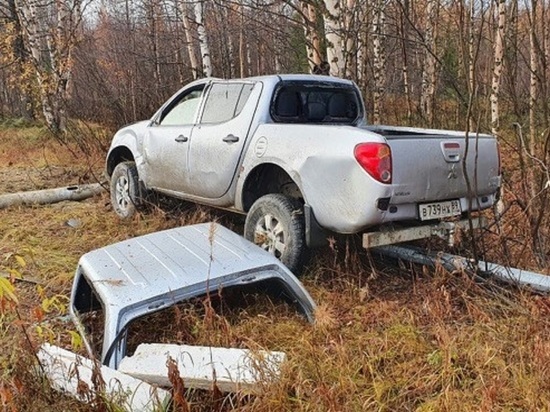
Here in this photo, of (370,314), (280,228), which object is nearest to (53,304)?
(280,228)

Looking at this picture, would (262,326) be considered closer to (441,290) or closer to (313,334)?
(313,334)

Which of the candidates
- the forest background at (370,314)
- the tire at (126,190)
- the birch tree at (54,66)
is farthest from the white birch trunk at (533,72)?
A: the birch tree at (54,66)

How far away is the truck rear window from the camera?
4961 mm

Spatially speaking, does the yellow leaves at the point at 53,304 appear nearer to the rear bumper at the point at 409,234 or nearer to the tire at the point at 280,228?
the tire at the point at 280,228

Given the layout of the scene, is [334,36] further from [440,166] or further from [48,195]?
[48,195]

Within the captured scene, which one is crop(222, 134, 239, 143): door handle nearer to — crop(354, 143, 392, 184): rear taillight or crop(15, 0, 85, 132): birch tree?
crop(354, 143, 392, 184): rear taillight

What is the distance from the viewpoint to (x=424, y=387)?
263cm

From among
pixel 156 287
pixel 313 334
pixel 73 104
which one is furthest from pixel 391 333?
pixel 73 104

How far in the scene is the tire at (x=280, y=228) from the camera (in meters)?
4.14

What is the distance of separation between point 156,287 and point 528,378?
2145mm

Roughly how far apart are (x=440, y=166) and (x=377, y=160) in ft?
2.03

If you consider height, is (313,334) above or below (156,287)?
below

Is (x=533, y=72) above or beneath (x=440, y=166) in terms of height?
above

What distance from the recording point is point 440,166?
3840mm
